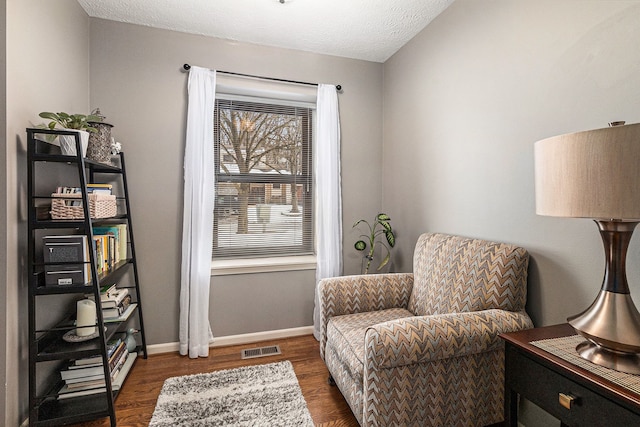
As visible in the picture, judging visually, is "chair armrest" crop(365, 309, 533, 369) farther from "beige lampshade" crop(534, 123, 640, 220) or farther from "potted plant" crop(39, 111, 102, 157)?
"potted plant" crop(39, 111, 102, 157)

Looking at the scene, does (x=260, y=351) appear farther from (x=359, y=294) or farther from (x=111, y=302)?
(x=111, y=302)

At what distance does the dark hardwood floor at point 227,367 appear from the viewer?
1.78 metres

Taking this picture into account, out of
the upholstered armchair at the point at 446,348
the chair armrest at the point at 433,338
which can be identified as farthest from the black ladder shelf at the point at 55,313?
the chair armrest at the point at 433,338

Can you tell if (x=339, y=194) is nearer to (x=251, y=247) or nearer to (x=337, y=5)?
(x=251, y=247)

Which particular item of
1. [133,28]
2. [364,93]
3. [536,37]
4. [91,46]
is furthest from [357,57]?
[91,46]

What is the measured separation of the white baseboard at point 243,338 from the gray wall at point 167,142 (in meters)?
0.04

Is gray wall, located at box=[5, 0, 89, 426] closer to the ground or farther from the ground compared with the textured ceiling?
closer to the ground

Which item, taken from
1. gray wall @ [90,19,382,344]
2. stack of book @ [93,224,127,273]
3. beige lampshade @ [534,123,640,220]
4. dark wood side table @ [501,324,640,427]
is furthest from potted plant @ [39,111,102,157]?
dark wood side table @ [501,324,640,427]

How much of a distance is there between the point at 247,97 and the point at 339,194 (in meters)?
1.21

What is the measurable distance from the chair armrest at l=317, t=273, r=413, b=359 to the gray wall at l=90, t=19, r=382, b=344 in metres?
0.81

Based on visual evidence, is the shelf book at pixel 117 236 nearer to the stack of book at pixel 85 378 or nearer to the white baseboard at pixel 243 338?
the stack of book at pixel 85 378

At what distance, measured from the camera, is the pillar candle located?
179 cm

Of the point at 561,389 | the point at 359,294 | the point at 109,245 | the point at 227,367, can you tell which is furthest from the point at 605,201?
the point at 109,245

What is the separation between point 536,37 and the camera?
1.58 metres
